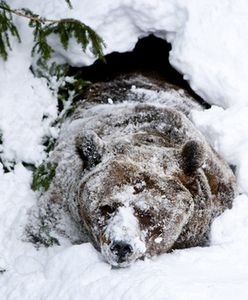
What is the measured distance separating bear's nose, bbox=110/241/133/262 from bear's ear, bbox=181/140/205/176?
3.52 feet

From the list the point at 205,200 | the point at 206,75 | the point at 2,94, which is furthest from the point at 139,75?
the point at 205,200

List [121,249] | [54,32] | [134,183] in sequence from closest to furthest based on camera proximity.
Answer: [121,249] → [134,183] → [54,32]

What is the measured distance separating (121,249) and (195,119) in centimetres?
260

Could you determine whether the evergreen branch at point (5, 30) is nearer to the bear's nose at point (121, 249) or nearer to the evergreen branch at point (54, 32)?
the evergreen branch at point (54, 32)

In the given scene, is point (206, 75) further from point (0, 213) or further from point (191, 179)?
point (0, 213)

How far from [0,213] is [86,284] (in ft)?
5.73

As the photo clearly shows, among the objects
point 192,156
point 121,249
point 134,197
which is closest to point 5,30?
point 192,156

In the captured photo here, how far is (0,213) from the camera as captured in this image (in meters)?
6.00

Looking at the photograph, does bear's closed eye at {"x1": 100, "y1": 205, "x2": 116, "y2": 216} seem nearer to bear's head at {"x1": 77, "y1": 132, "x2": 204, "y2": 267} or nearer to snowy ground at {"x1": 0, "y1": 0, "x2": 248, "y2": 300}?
bear's head at {"x1": 77, "y1": 132, "x2": 204, "y2": 267}

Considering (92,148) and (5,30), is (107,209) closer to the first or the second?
(92,148)

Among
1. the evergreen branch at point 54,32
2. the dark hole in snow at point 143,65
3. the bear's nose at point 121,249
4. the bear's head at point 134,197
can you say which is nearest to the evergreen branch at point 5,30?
the evergreen branch at point 54,32

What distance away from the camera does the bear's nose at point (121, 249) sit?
181 inches

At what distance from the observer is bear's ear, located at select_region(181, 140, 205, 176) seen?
5.33 metres

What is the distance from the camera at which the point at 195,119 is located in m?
6.88
